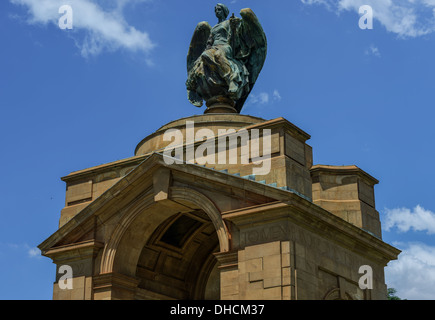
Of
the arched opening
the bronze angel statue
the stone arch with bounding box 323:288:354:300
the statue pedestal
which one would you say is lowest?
the stone arch with bounding box 323:288:354:300

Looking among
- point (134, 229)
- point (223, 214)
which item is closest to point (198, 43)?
point (134, 229)

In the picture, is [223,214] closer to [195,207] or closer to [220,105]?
[195,207]

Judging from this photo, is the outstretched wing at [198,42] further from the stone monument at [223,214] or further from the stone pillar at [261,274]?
the stone pillar at [261,274]

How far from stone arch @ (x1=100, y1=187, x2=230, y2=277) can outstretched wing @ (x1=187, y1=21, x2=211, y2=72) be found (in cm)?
770

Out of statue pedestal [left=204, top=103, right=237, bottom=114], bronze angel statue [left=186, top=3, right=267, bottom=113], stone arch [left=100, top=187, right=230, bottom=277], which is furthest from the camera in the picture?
bronze angel statue [left=186, top=3, right=267, bottom=113]

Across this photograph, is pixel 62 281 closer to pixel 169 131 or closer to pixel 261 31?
pixel 169 131

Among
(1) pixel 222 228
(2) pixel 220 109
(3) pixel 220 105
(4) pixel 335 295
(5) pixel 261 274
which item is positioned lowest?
(4) pixel 335 295

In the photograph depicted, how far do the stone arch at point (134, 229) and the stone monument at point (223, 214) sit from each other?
37mm

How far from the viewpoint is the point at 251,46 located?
2972cm

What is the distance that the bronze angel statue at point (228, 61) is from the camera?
94.2ft

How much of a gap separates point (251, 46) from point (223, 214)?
915 cm

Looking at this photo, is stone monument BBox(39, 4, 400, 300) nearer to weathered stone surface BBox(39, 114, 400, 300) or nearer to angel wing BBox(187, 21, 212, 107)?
weathered stone surface BBox(39, 114, 400, 300)

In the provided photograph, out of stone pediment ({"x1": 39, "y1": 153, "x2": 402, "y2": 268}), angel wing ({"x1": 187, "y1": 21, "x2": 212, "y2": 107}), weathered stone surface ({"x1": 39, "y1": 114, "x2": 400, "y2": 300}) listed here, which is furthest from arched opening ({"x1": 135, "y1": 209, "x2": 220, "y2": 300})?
angel wing ({"x1": 187, "y1": 21, "x2": 212, "y2": 107})

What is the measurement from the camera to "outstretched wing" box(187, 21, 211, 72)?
100 ft
